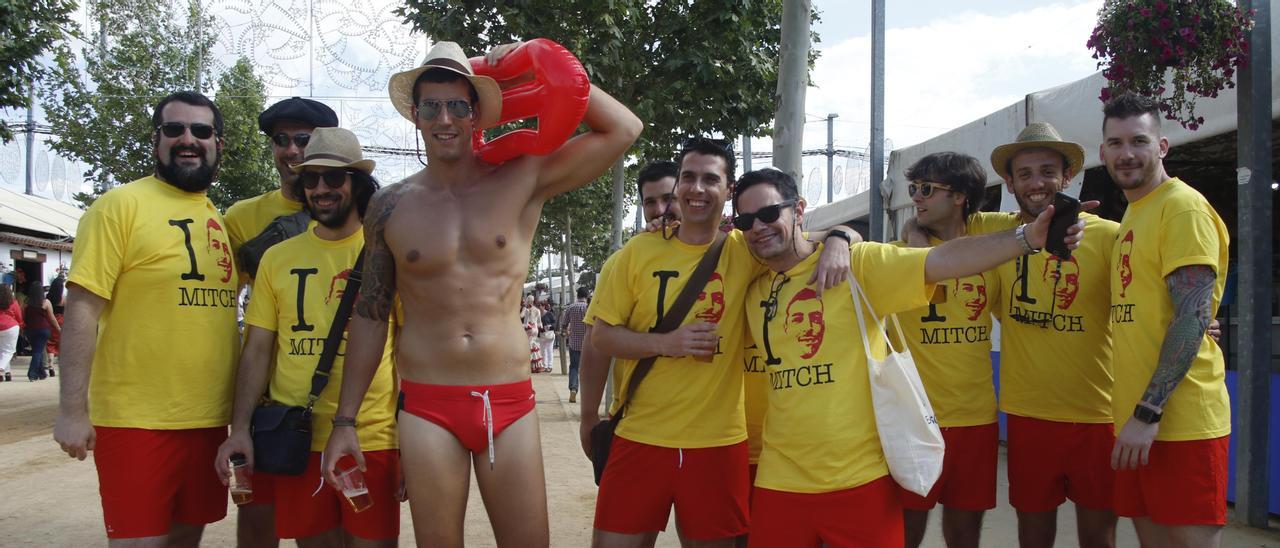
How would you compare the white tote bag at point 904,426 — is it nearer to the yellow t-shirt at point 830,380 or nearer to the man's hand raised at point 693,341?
the yellow t-shirt at point 830,380

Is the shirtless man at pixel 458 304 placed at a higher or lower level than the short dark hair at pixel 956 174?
lower

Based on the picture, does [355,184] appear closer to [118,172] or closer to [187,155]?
[187,155]

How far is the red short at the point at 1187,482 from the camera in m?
3.27

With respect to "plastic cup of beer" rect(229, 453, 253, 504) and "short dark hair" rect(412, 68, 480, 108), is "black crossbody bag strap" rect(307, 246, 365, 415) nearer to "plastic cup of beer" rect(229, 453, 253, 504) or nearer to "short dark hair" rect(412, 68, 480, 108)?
"plastic cup of beer" rect(229, 453, 253, 504)

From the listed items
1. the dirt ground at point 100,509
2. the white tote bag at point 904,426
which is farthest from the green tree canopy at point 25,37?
the white tote bag at point 904,426

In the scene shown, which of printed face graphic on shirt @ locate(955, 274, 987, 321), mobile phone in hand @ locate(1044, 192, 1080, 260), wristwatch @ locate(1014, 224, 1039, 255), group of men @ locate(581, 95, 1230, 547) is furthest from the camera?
printed face graphic on shirt @ locate(955, 274, 987, 321)

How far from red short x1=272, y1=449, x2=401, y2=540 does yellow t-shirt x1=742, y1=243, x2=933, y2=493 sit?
1.52m

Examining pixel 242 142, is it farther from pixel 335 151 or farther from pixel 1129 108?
pixel 1129 108

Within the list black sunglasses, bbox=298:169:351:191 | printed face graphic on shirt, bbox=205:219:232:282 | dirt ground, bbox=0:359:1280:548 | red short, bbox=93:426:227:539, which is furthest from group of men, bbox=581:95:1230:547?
dirt ground, bbox=0:359:1280:548

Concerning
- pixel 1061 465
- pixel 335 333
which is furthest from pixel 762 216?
pixel 1061 465

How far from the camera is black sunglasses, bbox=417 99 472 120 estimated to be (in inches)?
125

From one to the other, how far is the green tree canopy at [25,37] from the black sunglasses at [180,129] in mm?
6456

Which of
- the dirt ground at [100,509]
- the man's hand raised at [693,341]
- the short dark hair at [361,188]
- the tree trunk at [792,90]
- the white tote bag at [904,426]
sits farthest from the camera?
the dirt ground at [100,509]

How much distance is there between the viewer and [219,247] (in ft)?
12.8
